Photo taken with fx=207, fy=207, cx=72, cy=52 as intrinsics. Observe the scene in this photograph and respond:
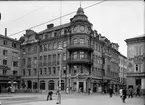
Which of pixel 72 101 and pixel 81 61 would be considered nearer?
pixel 72 101

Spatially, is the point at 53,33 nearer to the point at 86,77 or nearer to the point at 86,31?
the point at 86,31

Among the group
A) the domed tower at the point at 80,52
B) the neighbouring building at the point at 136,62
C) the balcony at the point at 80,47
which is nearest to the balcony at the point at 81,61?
the domed tower at the point at 80,52

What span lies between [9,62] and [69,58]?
59.2 feet

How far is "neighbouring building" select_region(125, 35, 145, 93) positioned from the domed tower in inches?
405

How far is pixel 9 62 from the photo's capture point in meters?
56.0

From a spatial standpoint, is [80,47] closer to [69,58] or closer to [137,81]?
[69,58]

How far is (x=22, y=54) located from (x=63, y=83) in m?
18.7

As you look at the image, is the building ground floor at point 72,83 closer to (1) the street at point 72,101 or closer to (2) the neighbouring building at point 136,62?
(2) the neighbouring building at point 136,62

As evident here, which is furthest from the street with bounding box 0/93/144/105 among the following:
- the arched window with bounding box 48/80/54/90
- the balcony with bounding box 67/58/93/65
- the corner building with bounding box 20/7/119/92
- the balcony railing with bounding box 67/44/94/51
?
the arched window with bounding box 48/80/54/90

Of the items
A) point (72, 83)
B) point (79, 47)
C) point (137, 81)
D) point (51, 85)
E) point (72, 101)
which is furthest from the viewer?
point (51, 85)

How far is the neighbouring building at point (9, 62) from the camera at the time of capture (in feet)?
175

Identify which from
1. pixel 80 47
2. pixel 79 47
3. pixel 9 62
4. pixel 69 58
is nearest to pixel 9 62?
pixel 9 62

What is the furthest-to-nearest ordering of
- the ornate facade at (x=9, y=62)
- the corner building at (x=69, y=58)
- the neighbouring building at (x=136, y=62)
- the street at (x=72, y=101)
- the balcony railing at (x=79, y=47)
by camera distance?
the ornate facade at (x=9, y=62) < the corner building at (x=69, y=58) < the balcony railing at (x=79, y=47) < the neighbouring building at (x=136, y=62) < the street at (x=72, y=101)

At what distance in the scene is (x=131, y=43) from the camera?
132 ft
